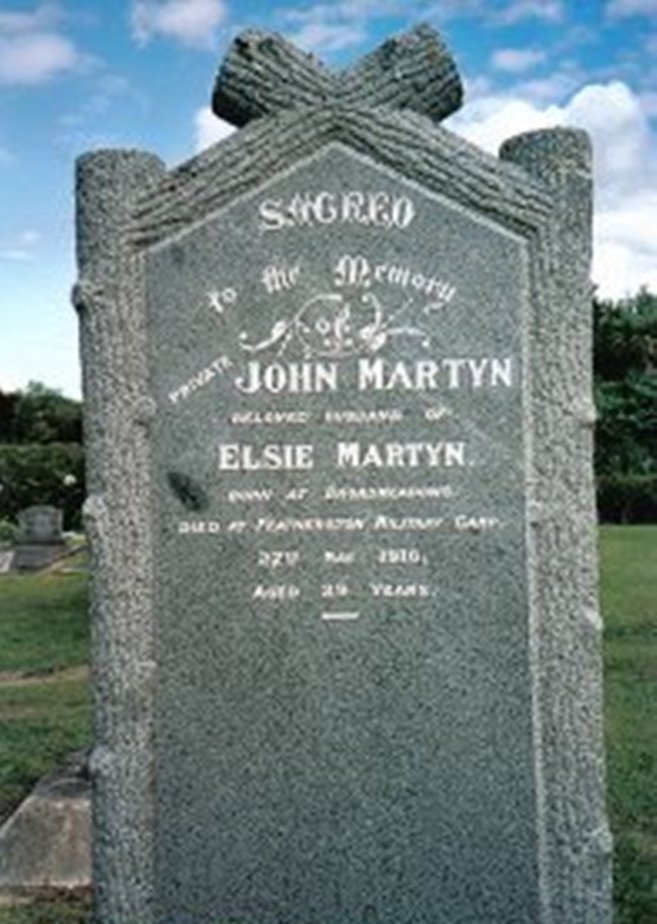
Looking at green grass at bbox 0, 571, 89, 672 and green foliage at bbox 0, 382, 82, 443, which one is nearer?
green grass at bbox 0, 571, 89, 672

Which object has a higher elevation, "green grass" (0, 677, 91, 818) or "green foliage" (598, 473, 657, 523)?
"green foliage" (598, 473, 657, 523)

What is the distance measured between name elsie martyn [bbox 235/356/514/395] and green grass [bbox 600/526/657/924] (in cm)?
230

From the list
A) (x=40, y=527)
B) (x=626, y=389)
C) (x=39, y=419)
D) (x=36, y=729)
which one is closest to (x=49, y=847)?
(x=36, y=729)

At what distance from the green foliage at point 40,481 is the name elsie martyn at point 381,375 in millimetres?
28127

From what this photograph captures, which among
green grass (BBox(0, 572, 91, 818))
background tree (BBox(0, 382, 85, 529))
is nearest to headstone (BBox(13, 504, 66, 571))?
green grass (BBox(0, 572, 91, 818))

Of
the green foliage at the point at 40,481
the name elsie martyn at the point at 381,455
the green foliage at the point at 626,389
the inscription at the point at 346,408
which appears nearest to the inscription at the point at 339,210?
the inscription at the point at 346,408

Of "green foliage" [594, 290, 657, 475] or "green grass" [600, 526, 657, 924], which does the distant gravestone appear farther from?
"green foliage" [594, 290, 657, 475]

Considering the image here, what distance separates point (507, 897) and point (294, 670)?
42.9 inches

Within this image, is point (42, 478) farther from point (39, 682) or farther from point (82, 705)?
point (82, 705)

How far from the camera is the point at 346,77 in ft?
18.3

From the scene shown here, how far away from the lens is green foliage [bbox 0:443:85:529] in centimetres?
3341

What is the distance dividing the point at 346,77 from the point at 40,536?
21.3 meters

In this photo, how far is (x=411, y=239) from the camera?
545 centimetres

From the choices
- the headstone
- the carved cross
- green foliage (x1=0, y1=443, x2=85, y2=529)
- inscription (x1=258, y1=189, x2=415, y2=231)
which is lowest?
the headstone
